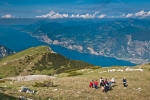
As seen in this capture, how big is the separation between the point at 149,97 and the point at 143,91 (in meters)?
4.05

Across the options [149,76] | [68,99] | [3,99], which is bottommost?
[149,76]

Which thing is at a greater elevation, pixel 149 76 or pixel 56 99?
pixel 56 99

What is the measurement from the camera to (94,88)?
138 ft

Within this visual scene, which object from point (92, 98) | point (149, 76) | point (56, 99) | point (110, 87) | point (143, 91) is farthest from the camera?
point (149, 76)

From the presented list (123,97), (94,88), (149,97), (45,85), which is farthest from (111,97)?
(45,85)

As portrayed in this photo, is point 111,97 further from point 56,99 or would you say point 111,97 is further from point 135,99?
point 56,99

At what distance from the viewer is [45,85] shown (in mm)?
43688

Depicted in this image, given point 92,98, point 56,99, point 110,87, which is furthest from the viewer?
point 110,87

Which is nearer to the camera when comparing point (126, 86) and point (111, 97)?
point (111, 97)

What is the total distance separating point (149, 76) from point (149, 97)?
71.5 feet

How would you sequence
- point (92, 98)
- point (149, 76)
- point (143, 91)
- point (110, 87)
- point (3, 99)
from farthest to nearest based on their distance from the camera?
point (149, 76) → point (110, 87) → point (143, 91) → point (92, 98) → point (3, 99)

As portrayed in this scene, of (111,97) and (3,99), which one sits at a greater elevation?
(3,99)

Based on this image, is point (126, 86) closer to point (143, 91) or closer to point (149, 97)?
point (143, 91)

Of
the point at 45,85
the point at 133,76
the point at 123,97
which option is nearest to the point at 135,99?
the point at 123,97
